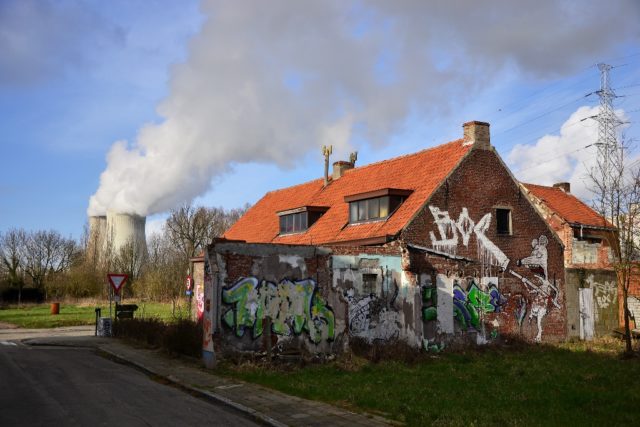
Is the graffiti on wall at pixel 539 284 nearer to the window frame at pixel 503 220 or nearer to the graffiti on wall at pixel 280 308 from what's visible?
the window frame at pixel 503 220

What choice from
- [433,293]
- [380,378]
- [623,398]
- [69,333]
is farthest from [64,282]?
[623,398]

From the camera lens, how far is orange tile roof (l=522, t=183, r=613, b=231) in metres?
33.9

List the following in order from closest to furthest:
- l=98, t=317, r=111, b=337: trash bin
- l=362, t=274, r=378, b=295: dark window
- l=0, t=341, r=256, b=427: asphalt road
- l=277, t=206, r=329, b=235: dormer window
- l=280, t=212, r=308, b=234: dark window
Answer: l=0, t=341, r=256, b=427: asphalt road
l=362, t=274, r=378, b=295: dark window
l=98, t=317, r=111, b=337: trash bin
l=277, t=206, r=329, b=235: dormer window
l=280, t=212, r=308, b=234: dark window

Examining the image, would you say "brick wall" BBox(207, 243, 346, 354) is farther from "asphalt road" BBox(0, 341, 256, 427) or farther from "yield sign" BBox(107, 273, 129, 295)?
"yield sign" BBox(107, 273, 129, 295)

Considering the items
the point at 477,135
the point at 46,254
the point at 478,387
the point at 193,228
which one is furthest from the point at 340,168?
the point at 46,254

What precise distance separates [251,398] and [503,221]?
576 inches

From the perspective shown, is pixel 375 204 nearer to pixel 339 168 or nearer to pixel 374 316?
pixel 374 316

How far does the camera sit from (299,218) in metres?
26.7

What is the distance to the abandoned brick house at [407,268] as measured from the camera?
16.4 meters

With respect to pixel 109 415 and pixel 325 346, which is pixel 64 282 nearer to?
pixel 325 346

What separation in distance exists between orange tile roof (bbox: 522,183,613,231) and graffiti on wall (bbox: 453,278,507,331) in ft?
43.5

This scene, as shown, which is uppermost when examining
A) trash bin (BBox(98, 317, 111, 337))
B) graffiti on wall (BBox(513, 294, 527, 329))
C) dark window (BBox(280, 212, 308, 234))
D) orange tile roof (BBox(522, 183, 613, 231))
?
orange tile roof (BBox(522, 183, 613, 231))

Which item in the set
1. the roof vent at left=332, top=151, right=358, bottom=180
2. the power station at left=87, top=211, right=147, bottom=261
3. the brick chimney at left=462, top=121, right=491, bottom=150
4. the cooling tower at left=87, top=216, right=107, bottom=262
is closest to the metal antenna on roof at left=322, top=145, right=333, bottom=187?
the roof vent at left=332, top=151, right=358, bottom=180

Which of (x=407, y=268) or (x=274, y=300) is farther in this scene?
(x=407, y=268)
